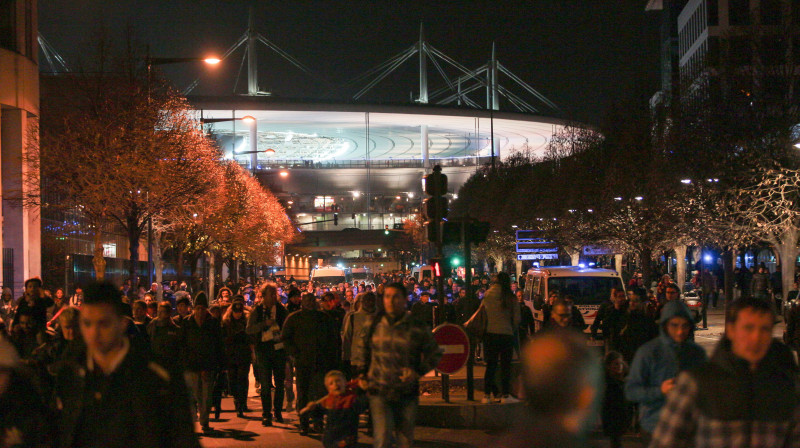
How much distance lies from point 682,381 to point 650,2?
103m

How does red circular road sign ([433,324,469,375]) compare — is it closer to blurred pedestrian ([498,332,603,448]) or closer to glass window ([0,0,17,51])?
blurred pedestrian ([498,332,603,448])

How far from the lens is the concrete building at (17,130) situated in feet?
93.8

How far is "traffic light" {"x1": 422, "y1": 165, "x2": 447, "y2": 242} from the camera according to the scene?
486 inches

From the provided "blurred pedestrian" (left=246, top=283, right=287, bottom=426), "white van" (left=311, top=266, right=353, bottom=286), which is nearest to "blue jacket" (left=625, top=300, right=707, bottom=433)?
"blurred pedestrian" (left=246, top=283, right=287, bottom=426)

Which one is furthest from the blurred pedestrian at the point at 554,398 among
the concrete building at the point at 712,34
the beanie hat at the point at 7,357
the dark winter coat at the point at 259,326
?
the concrete building at the point at 712,34

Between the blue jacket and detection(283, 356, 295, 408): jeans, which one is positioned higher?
the blue jacket

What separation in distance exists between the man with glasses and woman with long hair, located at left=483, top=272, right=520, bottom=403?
5.80 metres

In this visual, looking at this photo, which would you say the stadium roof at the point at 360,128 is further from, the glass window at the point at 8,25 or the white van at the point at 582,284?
the white van at the point at 582,284

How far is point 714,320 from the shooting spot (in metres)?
33.4

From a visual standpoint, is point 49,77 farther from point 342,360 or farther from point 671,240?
point 342,360

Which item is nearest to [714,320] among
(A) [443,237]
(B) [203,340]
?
(A) [443,237]

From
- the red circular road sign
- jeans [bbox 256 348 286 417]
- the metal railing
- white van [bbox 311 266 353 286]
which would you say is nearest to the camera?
the red circular road sign

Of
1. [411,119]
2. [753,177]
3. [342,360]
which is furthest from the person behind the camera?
[411,119]

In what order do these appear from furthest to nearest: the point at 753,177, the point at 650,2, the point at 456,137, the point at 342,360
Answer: the point at 456,137
the point at 650,2
the point at 753,177
the point at 342,360
